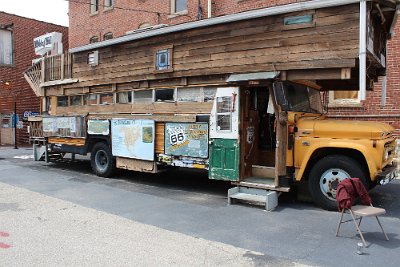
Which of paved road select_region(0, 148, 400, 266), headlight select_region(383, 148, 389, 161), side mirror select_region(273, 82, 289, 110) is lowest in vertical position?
paved road select_region(0, 148, 400, 266)

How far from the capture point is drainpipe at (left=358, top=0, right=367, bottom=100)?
6.40m

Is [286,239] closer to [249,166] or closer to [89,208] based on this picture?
[249,166]

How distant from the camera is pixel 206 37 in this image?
8.60 metres

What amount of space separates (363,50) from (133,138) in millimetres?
5871

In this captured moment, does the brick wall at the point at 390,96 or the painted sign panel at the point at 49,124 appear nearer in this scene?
the brick wall at the point at 390,96

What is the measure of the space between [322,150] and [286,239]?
7.39ft

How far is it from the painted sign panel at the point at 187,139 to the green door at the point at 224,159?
0.26m

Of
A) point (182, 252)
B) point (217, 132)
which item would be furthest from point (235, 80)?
point (182, 252)

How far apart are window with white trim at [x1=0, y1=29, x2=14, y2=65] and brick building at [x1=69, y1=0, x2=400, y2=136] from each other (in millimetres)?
3600

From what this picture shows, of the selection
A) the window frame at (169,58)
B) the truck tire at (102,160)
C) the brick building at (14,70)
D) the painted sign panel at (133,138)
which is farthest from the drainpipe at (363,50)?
the brick building at (14,70)

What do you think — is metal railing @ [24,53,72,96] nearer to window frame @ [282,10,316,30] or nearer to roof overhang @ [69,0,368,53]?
roof overhang @ [69,0,368,53]

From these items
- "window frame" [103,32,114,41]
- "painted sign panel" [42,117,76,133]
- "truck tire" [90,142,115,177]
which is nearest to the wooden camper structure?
"painted sign panel" [42,117,76,133]

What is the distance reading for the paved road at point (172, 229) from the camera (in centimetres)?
502

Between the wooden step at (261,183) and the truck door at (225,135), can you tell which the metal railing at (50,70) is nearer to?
the truck door at (225,135)
